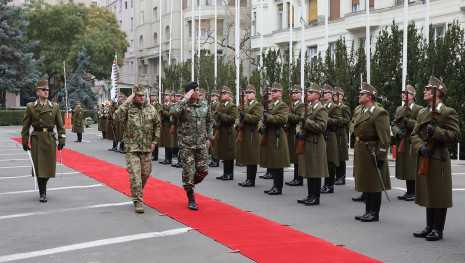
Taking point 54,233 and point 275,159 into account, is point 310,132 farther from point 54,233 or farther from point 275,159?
point 54,233

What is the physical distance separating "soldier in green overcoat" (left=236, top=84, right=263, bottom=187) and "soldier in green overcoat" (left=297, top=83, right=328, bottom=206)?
2300 mm

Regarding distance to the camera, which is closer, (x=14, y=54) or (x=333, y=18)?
(x=333, y=18)

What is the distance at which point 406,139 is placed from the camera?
1289 cm

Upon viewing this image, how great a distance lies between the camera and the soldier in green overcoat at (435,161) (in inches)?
351

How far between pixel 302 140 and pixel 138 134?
9.11 ft

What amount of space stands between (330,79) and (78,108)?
1317 centimetres

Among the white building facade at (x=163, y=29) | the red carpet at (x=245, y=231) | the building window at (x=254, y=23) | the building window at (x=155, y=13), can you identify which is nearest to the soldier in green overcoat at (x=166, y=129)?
the red carpet at (x=245, y=231)

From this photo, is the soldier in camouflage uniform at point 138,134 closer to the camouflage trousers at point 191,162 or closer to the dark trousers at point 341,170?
the camouflage trousers at point 191,162

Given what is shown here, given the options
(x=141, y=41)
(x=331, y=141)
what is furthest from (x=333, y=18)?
(x=141, y=41)

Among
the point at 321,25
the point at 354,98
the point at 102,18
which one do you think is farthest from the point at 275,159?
the point at 102,18

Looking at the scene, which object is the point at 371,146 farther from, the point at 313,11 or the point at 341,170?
the point at 313,11

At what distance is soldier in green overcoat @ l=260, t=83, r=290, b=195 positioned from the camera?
43.0ft

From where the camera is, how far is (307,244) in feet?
28.2

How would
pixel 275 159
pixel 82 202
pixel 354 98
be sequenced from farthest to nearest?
1. pixel 354 98
2. pixel 275 159
3. pixel 82 202
